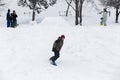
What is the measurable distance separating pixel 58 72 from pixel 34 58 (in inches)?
91.0

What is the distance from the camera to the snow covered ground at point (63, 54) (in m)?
15.7

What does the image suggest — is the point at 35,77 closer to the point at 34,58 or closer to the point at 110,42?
the point at 34,58

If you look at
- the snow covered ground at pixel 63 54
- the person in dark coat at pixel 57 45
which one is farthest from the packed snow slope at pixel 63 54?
the person in dark coat at pixel 57 45

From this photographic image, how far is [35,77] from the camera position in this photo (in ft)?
49.7

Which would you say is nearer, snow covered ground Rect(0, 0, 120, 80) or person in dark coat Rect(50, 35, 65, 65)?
snow covered ground Rect(0, 0, 120, 80)

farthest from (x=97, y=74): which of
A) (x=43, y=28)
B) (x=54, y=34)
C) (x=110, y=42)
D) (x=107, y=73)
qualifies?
(x=43, y=28)

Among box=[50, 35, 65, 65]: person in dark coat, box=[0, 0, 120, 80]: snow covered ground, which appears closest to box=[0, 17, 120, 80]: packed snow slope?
box=[0, 0, 120, 80]: snow covered ground

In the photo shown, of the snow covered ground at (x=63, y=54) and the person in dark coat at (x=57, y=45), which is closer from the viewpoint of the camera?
the snow covered ground at (x=63, y=54)

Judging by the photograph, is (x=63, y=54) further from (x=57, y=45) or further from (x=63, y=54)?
(x=57, y=45)

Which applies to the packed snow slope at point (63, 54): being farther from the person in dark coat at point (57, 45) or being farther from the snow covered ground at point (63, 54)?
the person in dark coat at point (57, 45)

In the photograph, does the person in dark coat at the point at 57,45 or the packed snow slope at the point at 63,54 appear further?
the person in dark coat at the point at 57,45

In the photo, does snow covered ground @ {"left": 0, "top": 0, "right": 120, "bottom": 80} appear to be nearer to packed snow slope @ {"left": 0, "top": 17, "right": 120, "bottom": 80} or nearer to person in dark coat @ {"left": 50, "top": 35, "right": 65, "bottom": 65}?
packed snow slope @ {"left": 0, "top": 17, "right": 120, "bottom": 80}

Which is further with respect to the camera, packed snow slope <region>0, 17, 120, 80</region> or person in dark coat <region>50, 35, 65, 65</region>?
person in dark coat <region>50, 35, 65, 65</region>

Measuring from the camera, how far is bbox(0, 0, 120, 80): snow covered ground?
1575cm
